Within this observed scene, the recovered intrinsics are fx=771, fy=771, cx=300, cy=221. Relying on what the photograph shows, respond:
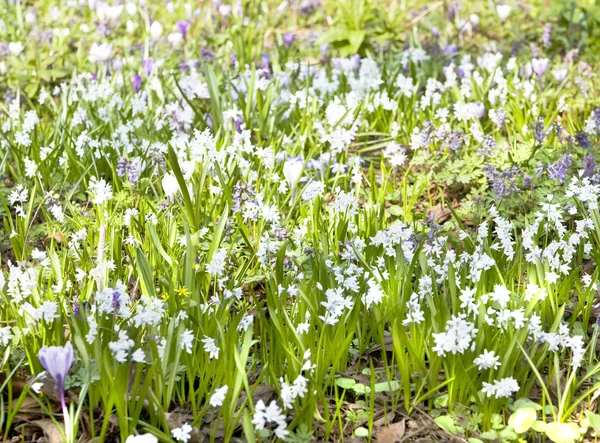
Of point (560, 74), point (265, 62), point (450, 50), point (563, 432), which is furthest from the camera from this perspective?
point (450, 50)

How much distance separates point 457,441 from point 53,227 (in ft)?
5.86

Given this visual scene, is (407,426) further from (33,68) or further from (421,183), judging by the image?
(33,68)

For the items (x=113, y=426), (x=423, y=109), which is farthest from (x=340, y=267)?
(x=423, y=109)

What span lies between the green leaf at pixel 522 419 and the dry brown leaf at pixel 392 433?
0.96 feet

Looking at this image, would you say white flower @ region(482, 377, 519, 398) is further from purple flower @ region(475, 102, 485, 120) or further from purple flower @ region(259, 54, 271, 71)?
purple flower @ region(259, 54, 271, 71)

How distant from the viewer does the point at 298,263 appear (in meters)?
2.67

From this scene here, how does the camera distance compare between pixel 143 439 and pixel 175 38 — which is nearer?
pixel 143 439

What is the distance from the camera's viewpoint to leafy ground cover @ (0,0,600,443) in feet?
6.97

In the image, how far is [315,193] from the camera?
2.96m

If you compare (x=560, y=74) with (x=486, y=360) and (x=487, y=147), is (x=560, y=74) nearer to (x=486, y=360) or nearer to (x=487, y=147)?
(x=487, y=147)

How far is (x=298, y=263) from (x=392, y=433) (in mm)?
734

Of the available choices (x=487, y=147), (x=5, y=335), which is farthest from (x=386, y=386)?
(x=487, y=147)

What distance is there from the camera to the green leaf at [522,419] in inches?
81.4

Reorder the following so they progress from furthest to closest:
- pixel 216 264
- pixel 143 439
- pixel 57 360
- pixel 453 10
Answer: pixel 453 10
pixel 216 264
pixel 57 360
pixel 143 439
